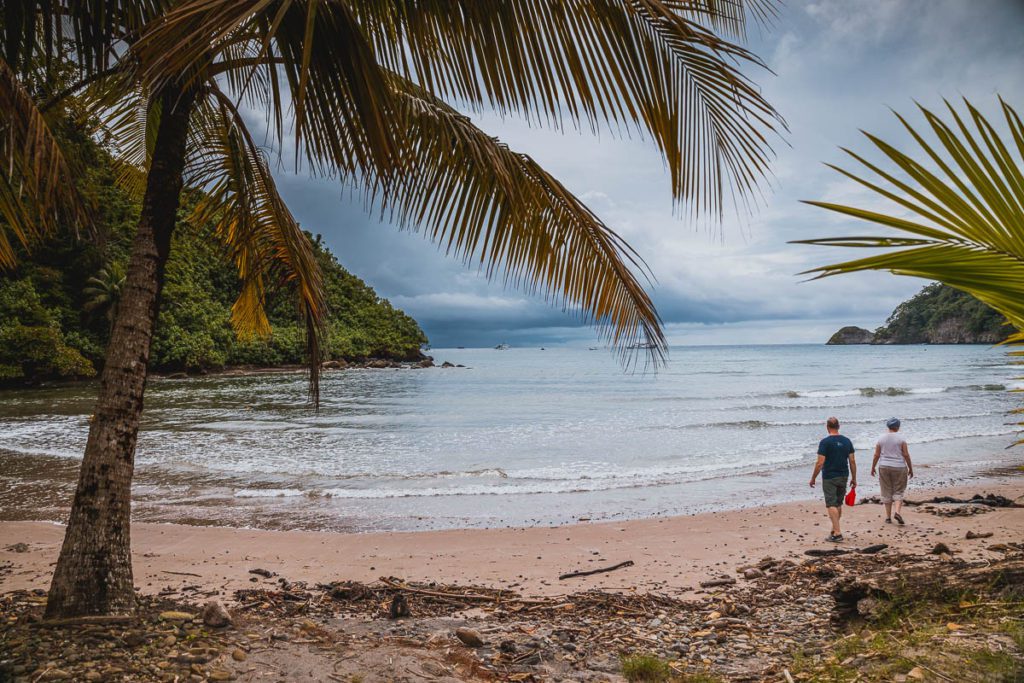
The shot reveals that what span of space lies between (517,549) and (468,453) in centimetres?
979

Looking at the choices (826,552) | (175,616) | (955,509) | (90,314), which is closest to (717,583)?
(826,552)

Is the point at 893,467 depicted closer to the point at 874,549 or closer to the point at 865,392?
the point at 874,549

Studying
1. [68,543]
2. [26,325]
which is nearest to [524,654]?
[68,543]

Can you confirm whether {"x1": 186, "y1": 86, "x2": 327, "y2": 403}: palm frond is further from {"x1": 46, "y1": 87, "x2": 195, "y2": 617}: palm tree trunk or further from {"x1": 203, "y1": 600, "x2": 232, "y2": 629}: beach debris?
{"x1": 203, "y1": 600, "x2": 232, "y2": 629}: beach debris

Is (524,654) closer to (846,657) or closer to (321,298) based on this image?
(846,657)

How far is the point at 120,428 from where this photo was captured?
3.62 metres

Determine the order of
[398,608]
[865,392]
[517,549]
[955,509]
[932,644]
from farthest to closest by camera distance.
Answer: [865,392] → [955,509] → [517,549] → [398,608] → [932,644]

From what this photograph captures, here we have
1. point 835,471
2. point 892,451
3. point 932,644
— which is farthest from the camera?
point 892,451

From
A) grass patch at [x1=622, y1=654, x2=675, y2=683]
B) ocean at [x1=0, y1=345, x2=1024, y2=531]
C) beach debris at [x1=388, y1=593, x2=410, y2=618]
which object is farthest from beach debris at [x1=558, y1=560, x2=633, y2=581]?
ocean at [x1=0, y1=345, x2=1024, y2=531]

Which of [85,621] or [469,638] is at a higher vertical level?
[85,621]

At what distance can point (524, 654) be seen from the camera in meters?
3.98

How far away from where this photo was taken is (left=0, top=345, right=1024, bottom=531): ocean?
1119cm

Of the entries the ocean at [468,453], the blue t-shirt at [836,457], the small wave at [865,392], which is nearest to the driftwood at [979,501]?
the ocean at [468,453]

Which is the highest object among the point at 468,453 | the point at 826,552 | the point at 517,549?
the point at 826,552
